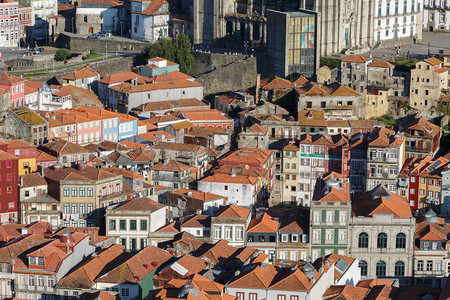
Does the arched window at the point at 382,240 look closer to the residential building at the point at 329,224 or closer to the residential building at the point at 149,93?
the residential building at the point at 329,224

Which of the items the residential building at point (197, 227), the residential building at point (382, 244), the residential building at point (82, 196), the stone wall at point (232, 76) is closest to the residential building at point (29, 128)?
the residential building at point (82, 196)

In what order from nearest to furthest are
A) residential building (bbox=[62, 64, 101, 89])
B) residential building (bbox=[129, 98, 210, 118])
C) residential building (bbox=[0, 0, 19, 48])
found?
residential building (bbox=[129, 98, 210, 118]) < residential building (bbox=[62, 64, 101, 89]) < residential building (bbox=[0, 0, 19, 48])

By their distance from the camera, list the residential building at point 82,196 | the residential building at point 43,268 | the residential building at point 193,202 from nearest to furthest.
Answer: the residential building at point 43,268 → the residential building at point 82,196 → the residential building at point 193,202

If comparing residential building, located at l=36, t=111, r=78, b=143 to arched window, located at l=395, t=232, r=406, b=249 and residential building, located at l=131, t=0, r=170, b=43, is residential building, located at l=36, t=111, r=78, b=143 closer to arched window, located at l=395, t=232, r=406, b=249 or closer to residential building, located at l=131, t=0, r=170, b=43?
residential building, located at l=131, t=0, r=170, b=43

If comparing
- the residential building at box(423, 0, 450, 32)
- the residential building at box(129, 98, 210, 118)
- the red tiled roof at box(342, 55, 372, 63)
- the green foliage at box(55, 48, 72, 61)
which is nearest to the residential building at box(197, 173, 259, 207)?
the residential building at box(129, 98, 210, 118)

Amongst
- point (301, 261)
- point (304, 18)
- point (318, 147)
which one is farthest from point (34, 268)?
point (304, 18)

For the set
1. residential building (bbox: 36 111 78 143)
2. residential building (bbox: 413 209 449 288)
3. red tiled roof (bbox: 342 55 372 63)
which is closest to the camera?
residential building (bbox: 413 209 449 288)

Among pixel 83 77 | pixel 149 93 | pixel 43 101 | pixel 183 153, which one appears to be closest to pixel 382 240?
pixel 183 153
